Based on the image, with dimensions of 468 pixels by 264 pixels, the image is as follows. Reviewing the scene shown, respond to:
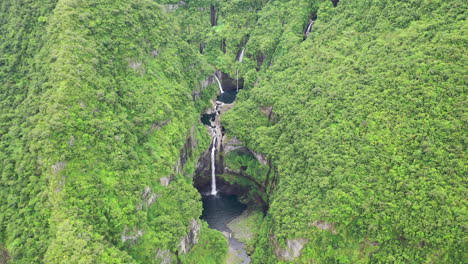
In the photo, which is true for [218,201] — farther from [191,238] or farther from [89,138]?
[89,138]

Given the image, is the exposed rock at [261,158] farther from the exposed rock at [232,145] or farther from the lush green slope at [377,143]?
the exposed rock at [232,145]

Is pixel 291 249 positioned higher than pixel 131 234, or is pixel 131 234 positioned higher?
pixel 131 234

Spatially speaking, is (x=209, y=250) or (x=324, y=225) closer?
(x=324, y=225)

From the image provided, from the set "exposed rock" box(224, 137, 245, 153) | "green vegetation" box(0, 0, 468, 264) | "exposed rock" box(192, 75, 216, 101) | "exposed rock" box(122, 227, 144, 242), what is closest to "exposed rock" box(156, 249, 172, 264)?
"green vegetation" box(0, 0, 468, 264)

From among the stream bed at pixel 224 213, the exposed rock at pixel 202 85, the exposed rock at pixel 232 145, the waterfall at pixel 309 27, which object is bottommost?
the stream bed at pixel 224 213

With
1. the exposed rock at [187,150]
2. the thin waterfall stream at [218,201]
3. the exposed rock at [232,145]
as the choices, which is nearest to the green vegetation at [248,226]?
the thin waterfall stream at [218,201]

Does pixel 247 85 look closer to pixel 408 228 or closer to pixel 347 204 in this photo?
pixel 347 204

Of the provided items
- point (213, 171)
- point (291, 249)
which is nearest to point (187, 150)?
point (213, 171)

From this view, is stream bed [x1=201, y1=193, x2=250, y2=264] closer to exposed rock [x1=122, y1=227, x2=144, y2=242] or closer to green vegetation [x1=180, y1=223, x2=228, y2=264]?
green vegetation [x1=180, y1=223, x2=228, y2=264]
